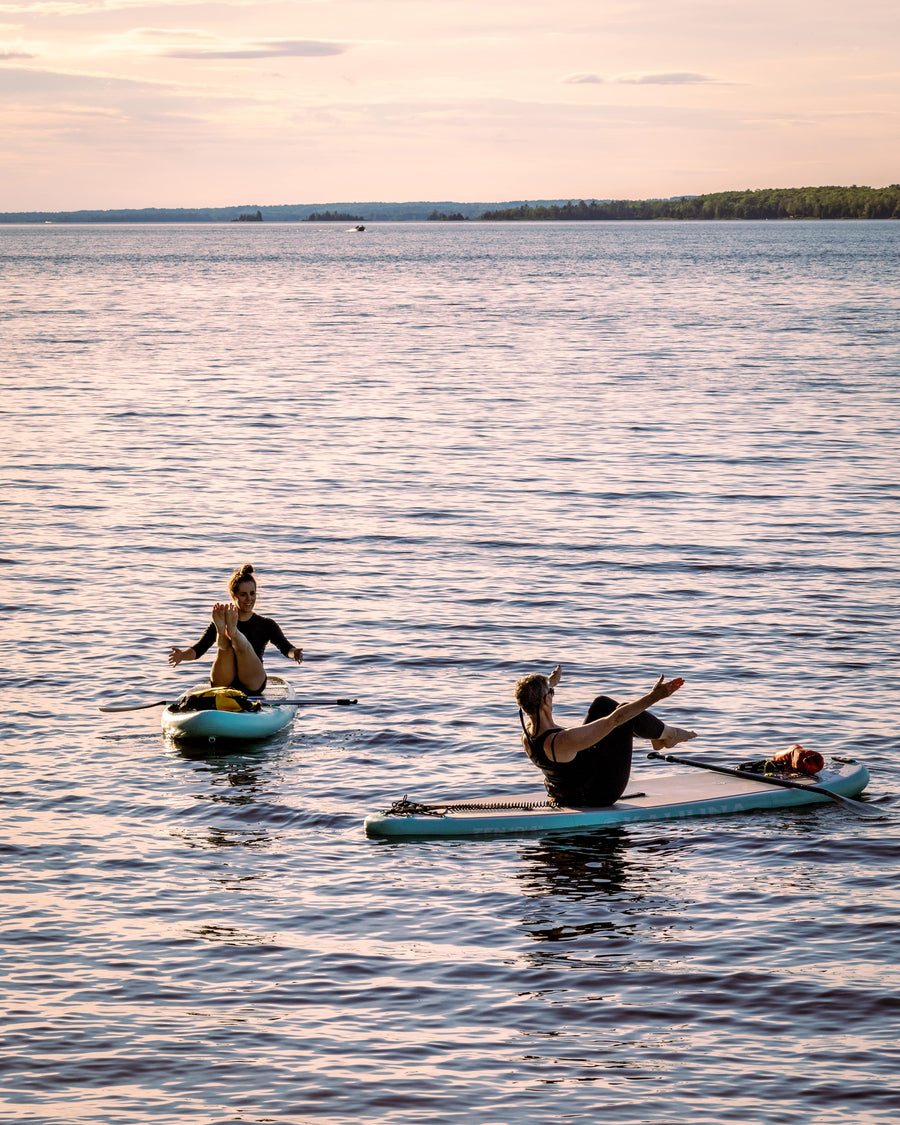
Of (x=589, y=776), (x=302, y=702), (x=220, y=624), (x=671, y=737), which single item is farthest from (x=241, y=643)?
(x=671, y=737)

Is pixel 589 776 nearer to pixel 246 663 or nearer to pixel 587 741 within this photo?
pixel 587 741

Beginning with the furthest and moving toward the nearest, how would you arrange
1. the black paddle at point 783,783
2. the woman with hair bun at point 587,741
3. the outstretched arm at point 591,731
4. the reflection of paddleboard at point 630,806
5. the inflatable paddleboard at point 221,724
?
the inflatable paddleboard at point 221,724, the black paddle at point 783,783, the reflection of paddleboard at point 630,806, the woman with hair bun at point 587,741, the outstretched arm at point 591,731

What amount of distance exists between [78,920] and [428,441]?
87.4ft

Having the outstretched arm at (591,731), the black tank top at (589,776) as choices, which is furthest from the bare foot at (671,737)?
the outstretched arm at (591,731)

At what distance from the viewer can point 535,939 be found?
9641 millimetres

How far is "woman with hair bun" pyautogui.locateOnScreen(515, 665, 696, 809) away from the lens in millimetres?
10961

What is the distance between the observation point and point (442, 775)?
13.0 metres

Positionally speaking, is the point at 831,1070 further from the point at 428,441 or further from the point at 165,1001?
the point at 428,441

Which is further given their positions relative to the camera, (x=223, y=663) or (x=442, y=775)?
(x=223, y=663)

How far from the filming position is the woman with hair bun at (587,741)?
10961 mm

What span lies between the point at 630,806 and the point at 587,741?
3.14 feet

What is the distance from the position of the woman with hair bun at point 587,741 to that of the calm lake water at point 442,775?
453mm

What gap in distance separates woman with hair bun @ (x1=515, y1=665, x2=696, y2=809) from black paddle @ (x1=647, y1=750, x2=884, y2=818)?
902 mm

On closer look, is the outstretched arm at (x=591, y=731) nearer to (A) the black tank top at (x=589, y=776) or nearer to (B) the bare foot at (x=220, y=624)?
(A) the black tank top at (x=589, y=776)
